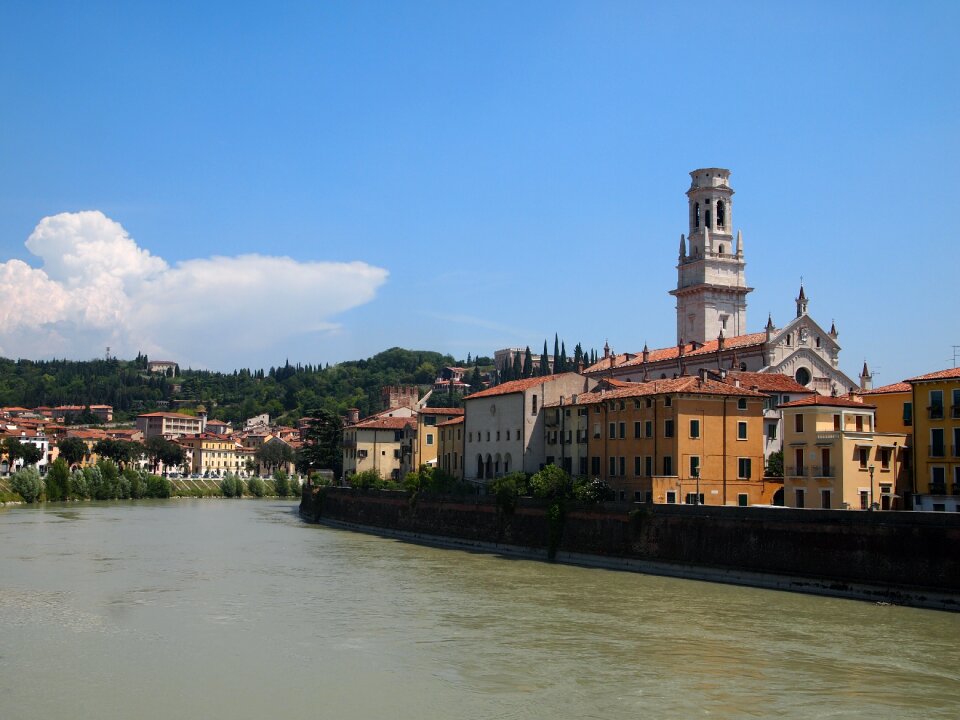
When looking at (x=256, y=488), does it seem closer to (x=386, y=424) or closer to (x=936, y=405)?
(x=386, y=424)

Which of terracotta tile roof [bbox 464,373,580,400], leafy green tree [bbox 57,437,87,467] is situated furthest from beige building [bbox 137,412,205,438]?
terracotta tile roof [bbox 464,373,580,400]

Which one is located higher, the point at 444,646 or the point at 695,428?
the point at 695,428

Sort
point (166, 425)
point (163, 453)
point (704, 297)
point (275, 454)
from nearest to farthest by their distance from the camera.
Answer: point (704, 297), point (163, 453), point (275, 454), point (166, 425)

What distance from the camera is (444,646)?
78.9 feet

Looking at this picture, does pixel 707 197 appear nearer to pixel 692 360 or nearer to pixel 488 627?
pixel 692 360

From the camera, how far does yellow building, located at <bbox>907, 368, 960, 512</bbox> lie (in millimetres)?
37656

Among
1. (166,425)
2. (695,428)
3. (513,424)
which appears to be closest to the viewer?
(695,428)

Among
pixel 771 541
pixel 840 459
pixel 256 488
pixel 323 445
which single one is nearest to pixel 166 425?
pixel 256 488

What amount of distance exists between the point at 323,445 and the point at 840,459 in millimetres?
56513

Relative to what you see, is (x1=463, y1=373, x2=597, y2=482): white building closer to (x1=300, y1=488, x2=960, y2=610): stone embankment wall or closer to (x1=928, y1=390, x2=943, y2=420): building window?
(x1=300, y1=488, x2=960, y2=610): stone embankment wall

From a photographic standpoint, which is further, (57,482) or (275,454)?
(275,454)

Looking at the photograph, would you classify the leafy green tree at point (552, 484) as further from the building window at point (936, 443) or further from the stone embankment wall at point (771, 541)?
the building window at point (936, 443)

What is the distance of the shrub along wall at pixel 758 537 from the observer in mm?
29281

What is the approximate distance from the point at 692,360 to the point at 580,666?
45037 millimetres
